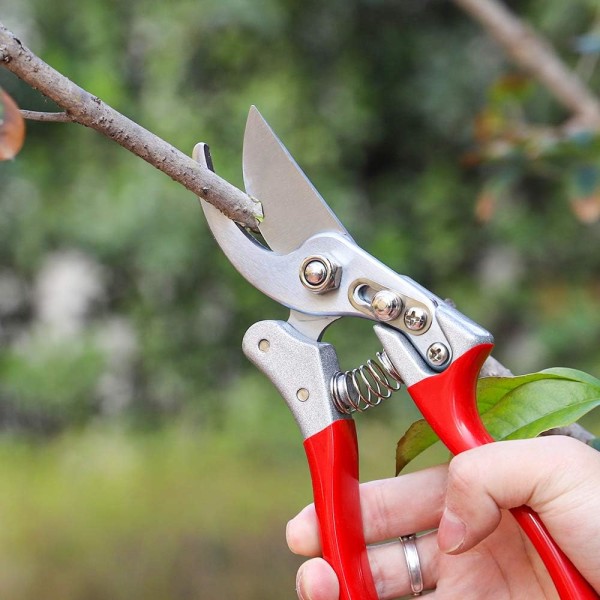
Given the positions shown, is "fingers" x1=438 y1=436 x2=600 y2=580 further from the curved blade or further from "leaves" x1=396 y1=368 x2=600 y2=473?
the curved blade

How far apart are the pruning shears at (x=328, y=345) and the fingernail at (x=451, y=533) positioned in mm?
33

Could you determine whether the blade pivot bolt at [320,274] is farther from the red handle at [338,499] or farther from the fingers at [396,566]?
the fingers at [396,566]

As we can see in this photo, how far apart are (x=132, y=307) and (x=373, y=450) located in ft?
2.71

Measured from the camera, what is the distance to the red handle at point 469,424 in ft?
1.50

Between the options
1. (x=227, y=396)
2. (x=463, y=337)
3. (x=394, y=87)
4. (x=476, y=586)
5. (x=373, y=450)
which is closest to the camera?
(x=463, y=337)

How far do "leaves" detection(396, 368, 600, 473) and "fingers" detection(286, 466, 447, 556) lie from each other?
0.34 ft

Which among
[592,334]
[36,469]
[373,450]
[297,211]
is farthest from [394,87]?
[297,211]

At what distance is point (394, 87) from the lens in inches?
105

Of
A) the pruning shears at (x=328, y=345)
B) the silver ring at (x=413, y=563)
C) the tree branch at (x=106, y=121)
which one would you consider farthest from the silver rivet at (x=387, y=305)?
the silver ring at (x=413, y=563)

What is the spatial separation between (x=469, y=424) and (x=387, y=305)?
8cm

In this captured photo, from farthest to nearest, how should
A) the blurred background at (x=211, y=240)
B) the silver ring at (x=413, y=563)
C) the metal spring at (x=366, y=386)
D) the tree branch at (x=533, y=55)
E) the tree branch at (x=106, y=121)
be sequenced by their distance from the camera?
the blurred background at (x=211, y=240) < the tree branch at (x=533, y=55) < the silver ring at (x=413, y=563) < the metal spring at (x=366, y=386) < the tree branch at (x=106, y=121)

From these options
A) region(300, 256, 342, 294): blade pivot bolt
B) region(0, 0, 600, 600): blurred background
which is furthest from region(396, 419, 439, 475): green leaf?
region(0, 0, 600, 600): blurred background

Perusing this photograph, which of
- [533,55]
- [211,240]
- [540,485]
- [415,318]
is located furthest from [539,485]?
[211,240]

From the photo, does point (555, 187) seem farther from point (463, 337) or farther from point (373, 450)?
point (463, 337)
